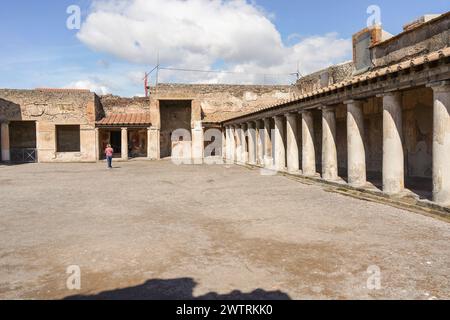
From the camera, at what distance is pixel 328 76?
67.6 feet

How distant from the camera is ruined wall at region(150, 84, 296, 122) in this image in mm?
30984

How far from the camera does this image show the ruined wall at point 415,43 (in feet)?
38.7

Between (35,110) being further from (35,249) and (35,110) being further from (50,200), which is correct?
(35,249)

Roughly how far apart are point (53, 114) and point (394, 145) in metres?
26.5

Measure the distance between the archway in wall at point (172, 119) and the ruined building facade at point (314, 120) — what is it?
3.5 inches

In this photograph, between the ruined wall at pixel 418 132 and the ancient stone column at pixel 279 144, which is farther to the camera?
the ancient stone column at pixel 279 144

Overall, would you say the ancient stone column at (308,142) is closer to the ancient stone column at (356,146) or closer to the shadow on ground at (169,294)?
the ancient stone column at (356,146)

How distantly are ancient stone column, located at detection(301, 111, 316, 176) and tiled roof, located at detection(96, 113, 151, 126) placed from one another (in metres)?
17.3

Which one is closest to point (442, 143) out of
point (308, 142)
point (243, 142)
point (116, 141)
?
point (308, 142)

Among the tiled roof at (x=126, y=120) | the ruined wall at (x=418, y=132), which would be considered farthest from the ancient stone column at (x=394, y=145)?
the tiled roof at (x=126, y=120)

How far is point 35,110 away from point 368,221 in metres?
28.1
